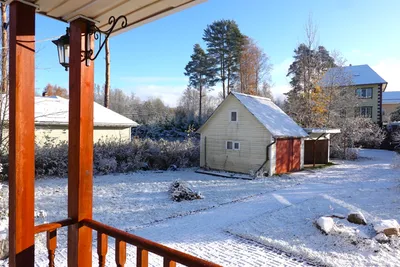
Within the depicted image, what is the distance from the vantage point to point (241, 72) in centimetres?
2642

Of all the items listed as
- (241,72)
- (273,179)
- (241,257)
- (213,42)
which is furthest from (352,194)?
(213,42)

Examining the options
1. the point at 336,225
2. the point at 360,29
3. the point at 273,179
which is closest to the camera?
the point at 336,225

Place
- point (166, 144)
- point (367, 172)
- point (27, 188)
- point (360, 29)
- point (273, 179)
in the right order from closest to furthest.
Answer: point (27, 188) → point (360, 29) → point (273, 179) → point (367, 172) → point (166, 144)

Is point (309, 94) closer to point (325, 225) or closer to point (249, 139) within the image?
point (249, 139)

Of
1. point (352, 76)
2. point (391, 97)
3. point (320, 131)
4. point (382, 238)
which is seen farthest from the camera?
point (391, 97)

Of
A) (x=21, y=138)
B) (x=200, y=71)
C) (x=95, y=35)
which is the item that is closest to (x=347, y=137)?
(x=200, y=71)

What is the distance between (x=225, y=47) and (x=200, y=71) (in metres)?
3.26

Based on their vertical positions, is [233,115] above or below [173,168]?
above

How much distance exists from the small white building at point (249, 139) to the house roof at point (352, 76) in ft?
27.1

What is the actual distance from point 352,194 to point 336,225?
3586 millimetres

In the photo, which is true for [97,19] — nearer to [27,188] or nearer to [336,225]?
[27,188]

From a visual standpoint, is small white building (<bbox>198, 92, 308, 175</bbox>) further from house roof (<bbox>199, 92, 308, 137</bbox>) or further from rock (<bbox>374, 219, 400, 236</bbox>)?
rock (<bbox>374, 219, 400, 236</bbox>)

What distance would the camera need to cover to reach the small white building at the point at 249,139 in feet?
40.7

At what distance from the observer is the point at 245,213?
6.81m
